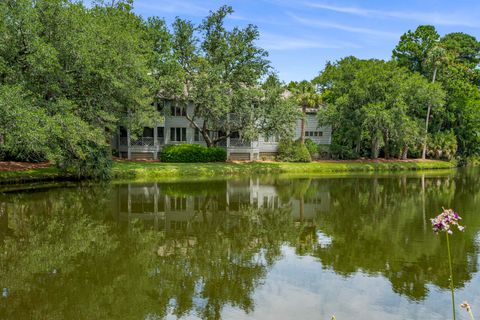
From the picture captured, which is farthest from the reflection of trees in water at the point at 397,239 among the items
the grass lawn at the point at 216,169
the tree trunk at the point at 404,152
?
the tree trunk at the point at 404,152

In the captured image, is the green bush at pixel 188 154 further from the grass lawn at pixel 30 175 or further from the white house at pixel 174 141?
the grass lawn at pixel 30 175

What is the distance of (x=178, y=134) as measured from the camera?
1697 inches

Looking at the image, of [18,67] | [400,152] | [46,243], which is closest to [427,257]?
[46,243]

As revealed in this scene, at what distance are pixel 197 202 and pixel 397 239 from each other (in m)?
9.63

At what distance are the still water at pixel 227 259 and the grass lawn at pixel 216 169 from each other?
6.09 m

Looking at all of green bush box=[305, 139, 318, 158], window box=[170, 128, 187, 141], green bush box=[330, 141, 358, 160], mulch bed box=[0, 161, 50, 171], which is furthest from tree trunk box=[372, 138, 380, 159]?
mulch bed box=[0, 161, 50, 171]

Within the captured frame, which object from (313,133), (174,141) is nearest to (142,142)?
(174,141)

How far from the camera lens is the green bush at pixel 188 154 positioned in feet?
123

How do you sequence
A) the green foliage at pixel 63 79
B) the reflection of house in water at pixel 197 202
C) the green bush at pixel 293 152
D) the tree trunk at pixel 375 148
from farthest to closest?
the tree trunk at pixel 375 148 < the green bush at pixel 293 152 < the green foliage at pixel 63 79 < the reflection of house in water at pixel 197 202

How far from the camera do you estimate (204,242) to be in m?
12.6

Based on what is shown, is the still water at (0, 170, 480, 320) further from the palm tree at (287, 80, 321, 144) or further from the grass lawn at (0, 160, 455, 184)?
the palm tree at (287, 80, 321, 144)

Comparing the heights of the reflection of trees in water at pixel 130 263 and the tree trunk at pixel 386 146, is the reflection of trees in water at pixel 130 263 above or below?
below

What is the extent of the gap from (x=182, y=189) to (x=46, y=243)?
12.8 metres

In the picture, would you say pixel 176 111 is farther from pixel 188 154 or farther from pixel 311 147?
pixel 311 147
